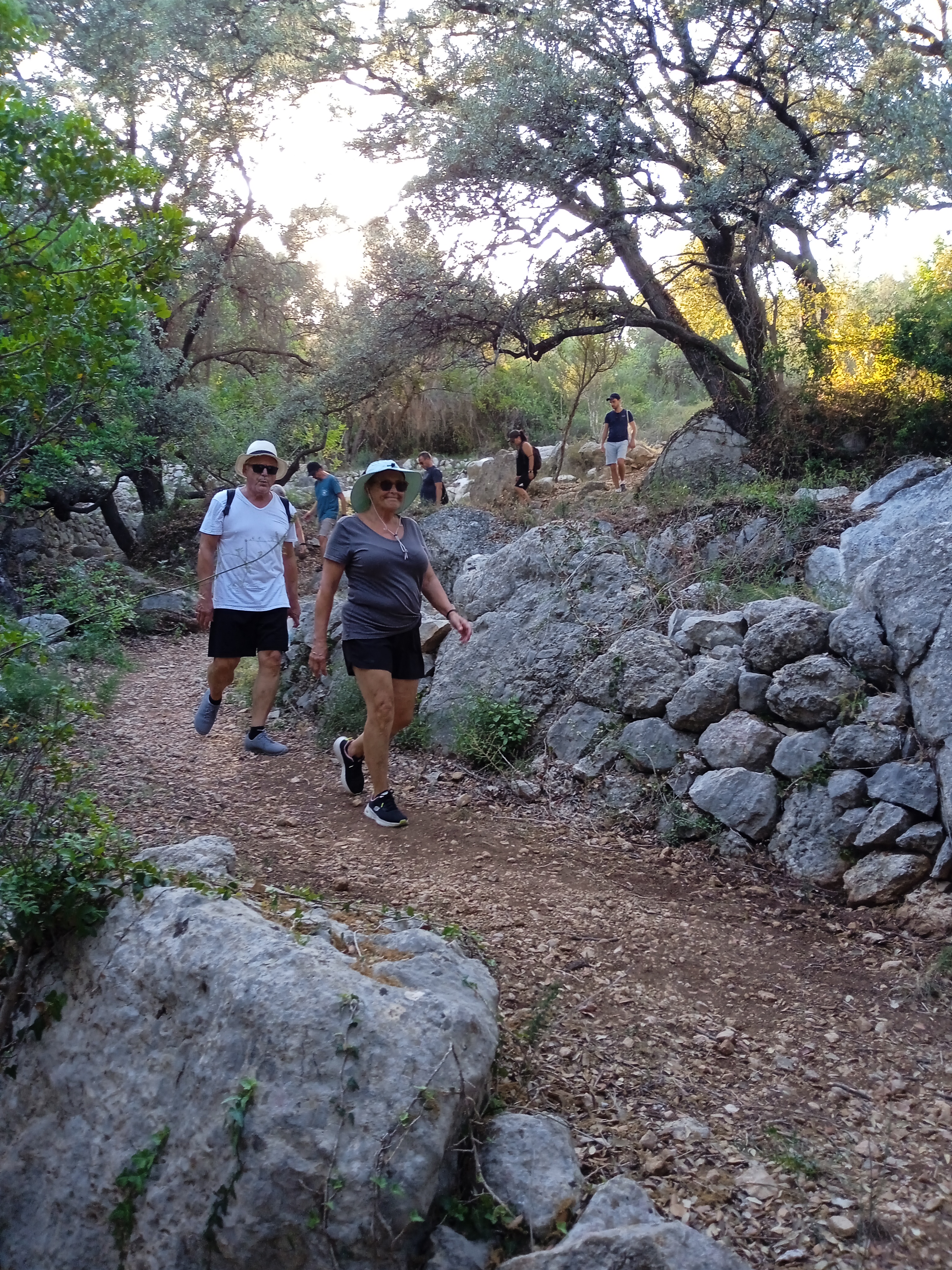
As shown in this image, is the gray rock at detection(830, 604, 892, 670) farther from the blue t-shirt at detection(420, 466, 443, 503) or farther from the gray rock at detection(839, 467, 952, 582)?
the blue t-shirt at detection(420, 466, 443, 503)

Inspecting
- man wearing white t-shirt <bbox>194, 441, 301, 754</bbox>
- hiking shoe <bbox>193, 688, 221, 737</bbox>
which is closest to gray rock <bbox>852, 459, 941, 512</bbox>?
man wearing white t-shirt <bbox>194, 441, 301, 754</bbox>

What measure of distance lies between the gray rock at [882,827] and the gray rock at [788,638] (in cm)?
98

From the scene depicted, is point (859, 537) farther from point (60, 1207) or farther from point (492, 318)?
point (60, 1207)

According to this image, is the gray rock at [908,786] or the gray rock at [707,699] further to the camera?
the gray rock at [707,699]

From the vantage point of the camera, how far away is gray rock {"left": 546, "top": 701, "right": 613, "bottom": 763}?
5.81 metres

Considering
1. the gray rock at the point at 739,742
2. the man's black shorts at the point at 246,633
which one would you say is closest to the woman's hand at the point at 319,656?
the man's black shorts at the point at 246,633

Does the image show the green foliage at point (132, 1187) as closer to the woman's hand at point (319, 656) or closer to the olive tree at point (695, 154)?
the woman's hand at point (319, 656)

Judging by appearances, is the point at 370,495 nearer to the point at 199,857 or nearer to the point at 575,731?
the point at 199,857

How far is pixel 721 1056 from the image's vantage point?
3.20 meters

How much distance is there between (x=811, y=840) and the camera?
448 cm

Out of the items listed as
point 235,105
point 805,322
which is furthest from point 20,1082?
point 235,105

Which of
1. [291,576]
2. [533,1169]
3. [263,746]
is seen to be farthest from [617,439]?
[533,1169]

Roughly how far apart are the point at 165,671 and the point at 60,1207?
770cm

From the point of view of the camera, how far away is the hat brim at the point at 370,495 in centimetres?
464
